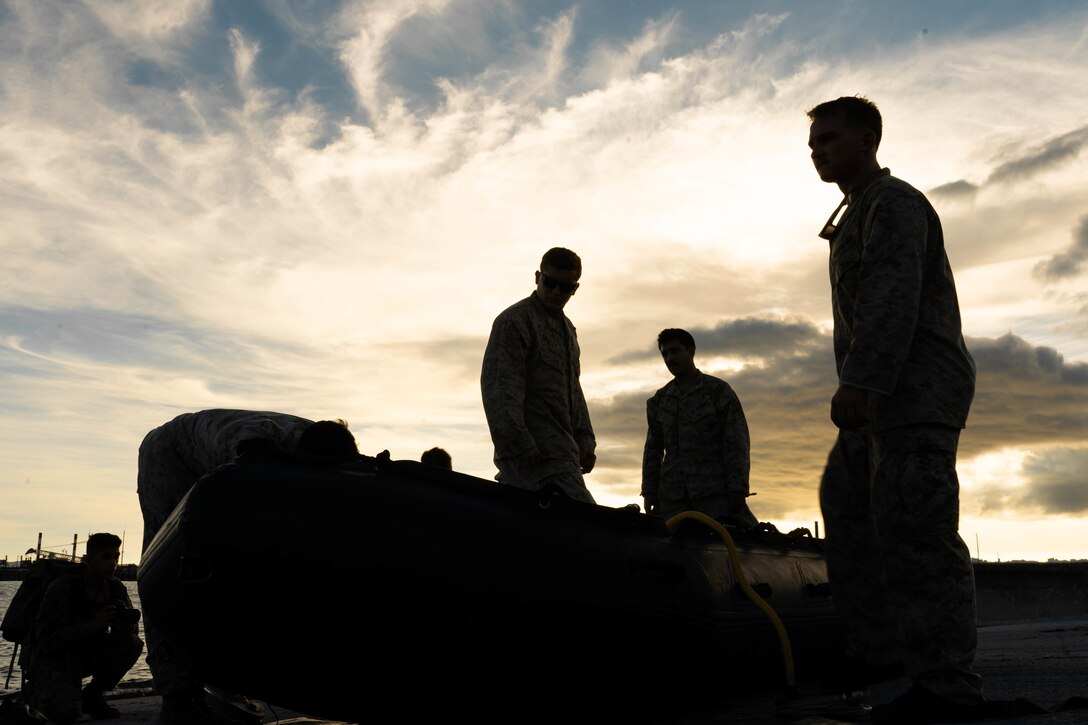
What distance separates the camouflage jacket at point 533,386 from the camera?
516 centimetres

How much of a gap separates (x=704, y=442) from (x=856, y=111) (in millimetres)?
3773

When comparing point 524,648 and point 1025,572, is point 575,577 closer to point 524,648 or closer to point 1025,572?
point 524,648

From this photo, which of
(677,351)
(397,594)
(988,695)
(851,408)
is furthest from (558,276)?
(988,695)

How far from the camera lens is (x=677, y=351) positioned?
7188mm

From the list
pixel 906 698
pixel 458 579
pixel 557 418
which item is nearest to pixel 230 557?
pixel 458 579

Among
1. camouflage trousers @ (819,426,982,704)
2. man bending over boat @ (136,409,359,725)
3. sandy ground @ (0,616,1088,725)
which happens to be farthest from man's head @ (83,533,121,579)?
camouflage trousers @ (819,426,982,704)

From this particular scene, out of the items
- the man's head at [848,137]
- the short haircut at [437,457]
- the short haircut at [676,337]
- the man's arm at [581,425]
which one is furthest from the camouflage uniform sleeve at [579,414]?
the man's head at [848,137]

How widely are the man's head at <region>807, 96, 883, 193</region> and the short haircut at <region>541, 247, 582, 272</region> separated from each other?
6.44ft

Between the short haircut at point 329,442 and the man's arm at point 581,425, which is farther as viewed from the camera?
the man's arm at point 581,425

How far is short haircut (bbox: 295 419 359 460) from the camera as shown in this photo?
11.3ft

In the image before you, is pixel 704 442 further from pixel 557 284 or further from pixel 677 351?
pixel 557 284

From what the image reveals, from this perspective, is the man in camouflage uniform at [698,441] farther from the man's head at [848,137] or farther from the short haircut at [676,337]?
the man's head at [848,137]

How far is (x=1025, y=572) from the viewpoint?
13.9 meters

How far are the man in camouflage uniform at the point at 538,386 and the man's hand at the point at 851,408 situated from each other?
7.01 feet
